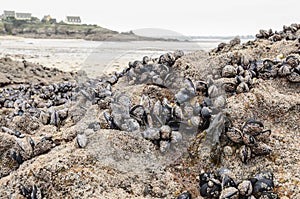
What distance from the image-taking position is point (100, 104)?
11.8 feet

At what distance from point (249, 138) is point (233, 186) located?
48cm

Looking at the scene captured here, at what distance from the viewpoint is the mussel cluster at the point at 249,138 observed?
9.05 feet

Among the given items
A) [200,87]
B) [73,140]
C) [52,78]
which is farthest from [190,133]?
[52,78]

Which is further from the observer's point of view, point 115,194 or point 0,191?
point 0,191

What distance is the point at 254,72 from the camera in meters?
3.74

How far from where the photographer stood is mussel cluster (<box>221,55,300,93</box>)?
3.45 meters

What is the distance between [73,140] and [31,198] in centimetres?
69

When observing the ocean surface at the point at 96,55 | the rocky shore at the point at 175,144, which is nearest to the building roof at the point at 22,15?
the ocean surface at the point at 96,55

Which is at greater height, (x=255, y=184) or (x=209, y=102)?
(x=209, y=102)

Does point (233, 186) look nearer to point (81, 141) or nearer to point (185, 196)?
point (185, 196)

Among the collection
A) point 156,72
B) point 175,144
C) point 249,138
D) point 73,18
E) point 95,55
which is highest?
point 73,18

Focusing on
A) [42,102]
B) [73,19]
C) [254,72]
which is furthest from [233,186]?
[73,19]

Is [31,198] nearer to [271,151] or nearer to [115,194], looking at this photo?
[115,194]

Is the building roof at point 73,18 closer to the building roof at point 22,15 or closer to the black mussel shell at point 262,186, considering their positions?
the building roof at point 22,15
